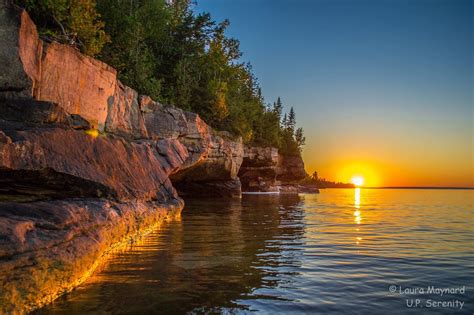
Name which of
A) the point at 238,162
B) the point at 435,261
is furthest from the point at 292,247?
the point at 238,162

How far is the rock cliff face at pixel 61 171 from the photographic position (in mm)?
3979

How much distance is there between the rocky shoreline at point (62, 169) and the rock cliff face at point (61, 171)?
0.02m

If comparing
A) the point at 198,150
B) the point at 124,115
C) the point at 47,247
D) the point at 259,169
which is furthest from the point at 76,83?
the point at 259,169

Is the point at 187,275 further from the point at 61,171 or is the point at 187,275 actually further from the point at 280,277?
the point at 61,171

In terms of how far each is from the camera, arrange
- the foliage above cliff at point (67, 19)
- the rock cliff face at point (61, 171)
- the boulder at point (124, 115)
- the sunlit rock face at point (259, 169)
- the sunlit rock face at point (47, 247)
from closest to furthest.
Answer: the sunlit rock face at point (47, 247) < the rock cliff face at point (61, 171) < the foliage above cliff at point (67, 19) < the boulder at point (124, 115) < the sunlit rock face at point (259, 169)

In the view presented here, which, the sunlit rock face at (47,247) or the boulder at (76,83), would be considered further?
the boulder at (76,83)

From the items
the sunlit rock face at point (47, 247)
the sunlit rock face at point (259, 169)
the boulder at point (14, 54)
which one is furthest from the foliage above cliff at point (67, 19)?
the sunlit rock face at point (259, 169)

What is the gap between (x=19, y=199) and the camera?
658cm

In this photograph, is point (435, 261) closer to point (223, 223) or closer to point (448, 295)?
point (448, 295)

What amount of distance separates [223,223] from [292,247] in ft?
15.5

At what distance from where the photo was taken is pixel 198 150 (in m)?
→ 21.4

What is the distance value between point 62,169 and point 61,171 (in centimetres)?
7

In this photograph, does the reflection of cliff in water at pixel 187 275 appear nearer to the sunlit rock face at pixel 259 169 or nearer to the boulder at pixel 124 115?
the boulder at pixel 124 115

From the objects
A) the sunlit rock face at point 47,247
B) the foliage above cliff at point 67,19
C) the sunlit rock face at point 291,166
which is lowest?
the sunlit rock face at point 47,247
